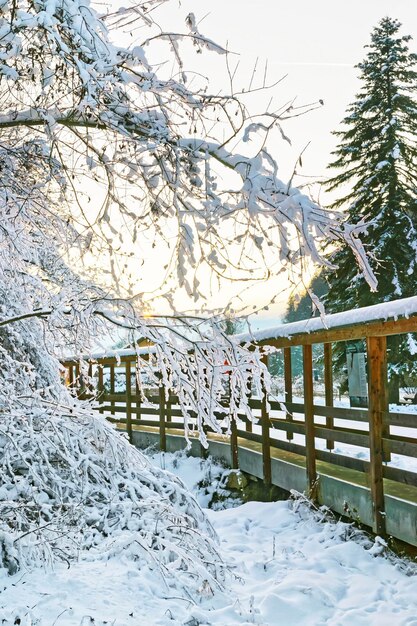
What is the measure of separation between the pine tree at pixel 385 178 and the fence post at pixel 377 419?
11.3 m

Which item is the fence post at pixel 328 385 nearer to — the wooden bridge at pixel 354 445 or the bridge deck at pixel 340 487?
the wooden bridge at pixel 354 445

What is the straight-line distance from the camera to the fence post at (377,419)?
594 centimetres

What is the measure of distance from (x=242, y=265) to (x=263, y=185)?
52 centimetres

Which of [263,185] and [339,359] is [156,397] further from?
[263,185]

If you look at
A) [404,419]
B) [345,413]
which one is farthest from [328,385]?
[404,419]

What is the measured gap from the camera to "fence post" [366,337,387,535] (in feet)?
19.5

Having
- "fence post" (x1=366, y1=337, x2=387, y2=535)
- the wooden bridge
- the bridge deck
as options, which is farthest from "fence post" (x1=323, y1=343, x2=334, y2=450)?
"fence post" (x1=366, y1=337, x2=387, y2=535)

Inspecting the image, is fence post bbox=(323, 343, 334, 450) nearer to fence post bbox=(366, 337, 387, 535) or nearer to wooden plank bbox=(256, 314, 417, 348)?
wooden plank bbox=(256, 314, 417, 348)

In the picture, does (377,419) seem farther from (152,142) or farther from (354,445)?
(152,142)

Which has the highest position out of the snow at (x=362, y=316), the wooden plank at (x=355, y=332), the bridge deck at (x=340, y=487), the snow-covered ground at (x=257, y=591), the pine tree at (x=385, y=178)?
the pine tree at (x=385, y=178)

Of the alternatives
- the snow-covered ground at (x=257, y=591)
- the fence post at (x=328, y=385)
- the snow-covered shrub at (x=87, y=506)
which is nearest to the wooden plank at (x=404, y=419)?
the snow-covered ground at (x=257, y=591)

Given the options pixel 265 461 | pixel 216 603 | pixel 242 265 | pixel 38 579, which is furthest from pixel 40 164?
pixel 265 461

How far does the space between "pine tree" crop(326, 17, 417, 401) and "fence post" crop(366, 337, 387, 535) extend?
445 inches

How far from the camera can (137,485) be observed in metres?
5.51
